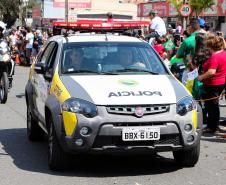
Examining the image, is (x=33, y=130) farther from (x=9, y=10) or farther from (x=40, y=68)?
(x=9, y=10)

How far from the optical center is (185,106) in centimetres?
668

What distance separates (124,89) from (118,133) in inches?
23.1

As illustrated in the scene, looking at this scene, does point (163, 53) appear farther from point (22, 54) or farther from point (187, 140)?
Answer: point (22, 54)

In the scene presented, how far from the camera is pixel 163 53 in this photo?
1395 cm

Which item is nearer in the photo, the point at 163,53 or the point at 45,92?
the point at 45,92

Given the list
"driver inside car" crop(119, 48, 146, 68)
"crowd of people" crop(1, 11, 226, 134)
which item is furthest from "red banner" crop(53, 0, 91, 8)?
"driver inside car" crop(119, 48, 146, 68)

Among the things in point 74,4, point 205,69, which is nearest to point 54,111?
point 205,69

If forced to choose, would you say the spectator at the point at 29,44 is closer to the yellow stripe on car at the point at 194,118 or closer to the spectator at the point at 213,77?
the spectator at the point at 213,77

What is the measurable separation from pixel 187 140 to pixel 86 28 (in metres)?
14.8

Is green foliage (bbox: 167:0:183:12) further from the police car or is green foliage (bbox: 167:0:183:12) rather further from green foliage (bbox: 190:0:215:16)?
the police car

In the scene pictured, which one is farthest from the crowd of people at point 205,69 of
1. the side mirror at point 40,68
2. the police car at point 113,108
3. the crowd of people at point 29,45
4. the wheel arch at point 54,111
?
the crowd of people at point 29,45

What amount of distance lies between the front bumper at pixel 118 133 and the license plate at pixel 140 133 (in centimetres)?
5

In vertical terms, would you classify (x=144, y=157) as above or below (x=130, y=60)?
below

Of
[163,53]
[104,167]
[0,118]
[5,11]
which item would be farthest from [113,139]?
[5,11]
